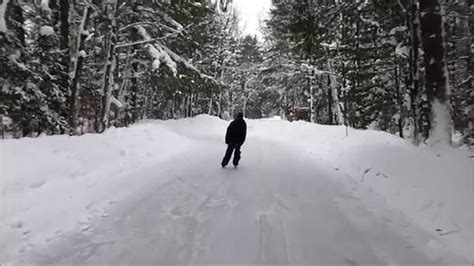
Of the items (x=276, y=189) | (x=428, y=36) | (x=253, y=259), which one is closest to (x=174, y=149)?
(x=276, y=189)

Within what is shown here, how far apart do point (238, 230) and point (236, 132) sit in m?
6.41

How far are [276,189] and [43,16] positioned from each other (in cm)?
1073

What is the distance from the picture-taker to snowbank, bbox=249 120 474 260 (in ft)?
19.2

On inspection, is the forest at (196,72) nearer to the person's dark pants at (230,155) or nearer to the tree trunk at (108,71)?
the tree trunk at (108,71)

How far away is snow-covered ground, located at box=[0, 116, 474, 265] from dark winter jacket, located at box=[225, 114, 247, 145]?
0.86 metres

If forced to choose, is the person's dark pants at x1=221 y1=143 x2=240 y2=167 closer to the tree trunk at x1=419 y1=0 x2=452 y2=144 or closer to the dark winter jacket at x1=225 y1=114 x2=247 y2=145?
the dark winter jacket at x1=225 y1=114 x2=247 y2=145

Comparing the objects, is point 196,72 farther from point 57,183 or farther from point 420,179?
point 420,179

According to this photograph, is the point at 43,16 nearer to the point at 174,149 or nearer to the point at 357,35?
the point at 174,149

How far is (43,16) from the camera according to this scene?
44.9ft

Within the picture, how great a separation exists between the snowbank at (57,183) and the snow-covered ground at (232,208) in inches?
1.1

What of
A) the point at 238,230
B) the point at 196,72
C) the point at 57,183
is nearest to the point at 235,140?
the point at 57,183

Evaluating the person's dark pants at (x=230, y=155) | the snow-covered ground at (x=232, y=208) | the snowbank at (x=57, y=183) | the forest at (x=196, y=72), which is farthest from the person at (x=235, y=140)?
the forest at (x=196, y=72)

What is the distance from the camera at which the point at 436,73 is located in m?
8.61

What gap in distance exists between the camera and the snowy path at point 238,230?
4.84 metres
